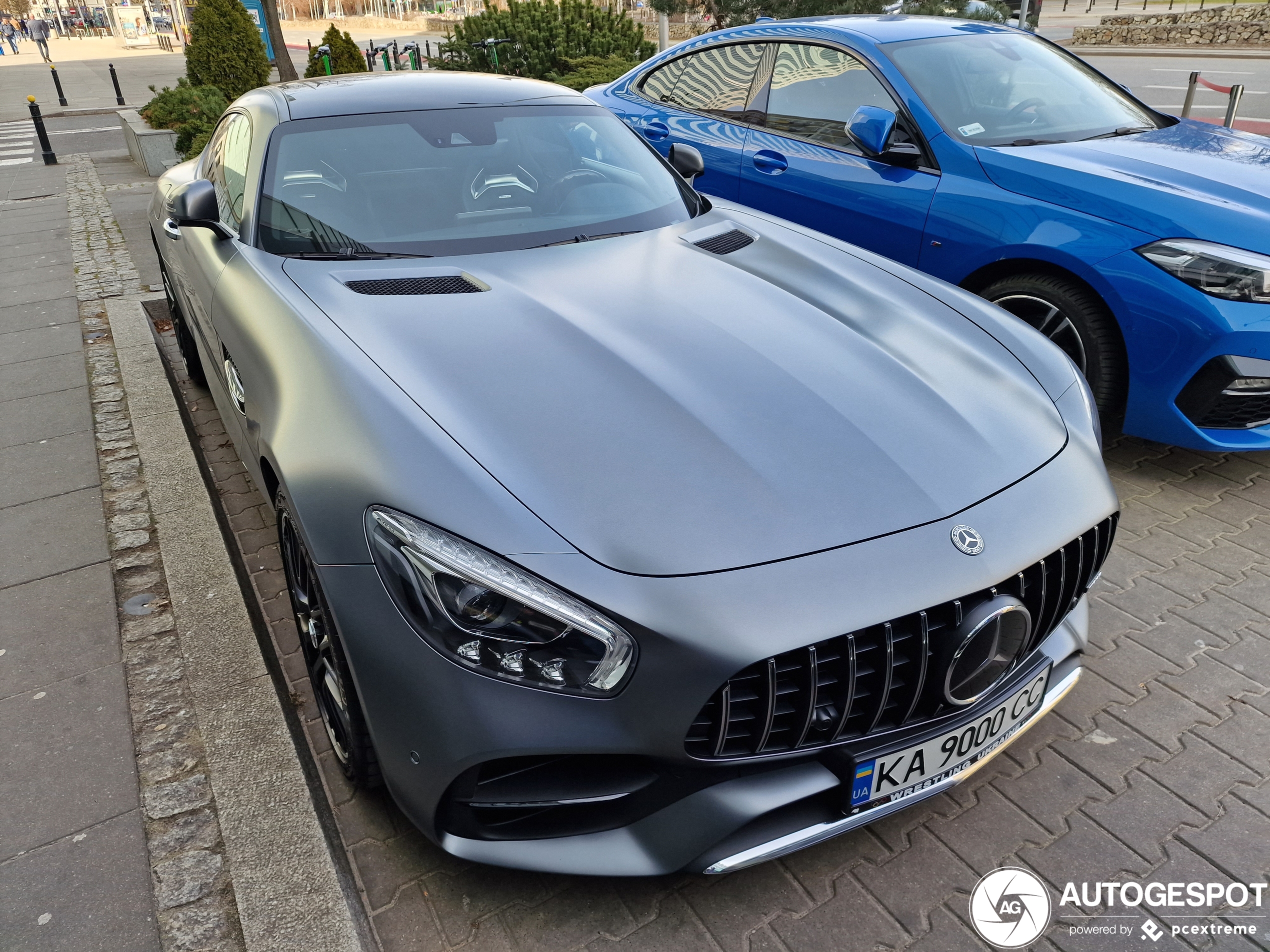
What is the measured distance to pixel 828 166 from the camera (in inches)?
173

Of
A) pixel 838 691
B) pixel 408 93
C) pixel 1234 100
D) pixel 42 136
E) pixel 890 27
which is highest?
pixel 890 27

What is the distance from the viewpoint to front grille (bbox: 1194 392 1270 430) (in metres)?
3.30

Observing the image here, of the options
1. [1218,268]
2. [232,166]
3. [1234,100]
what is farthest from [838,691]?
[1234,100]

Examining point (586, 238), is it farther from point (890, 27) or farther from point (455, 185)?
point (890, 27)

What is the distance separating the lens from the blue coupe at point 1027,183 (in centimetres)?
332

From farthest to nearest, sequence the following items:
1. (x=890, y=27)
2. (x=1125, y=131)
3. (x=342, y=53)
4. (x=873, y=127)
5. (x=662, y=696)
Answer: (x=342, y=53) < (x=890, y=27) < (x=1125, y=131) < (x=873, y=127) < (x=662, y=696)

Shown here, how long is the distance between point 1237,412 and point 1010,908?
2328 mm

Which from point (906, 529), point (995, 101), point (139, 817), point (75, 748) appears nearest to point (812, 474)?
point (906, 529)

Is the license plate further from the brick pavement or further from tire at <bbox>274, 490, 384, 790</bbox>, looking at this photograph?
tire at <bbox>274, 490, 384, 790</bbox>

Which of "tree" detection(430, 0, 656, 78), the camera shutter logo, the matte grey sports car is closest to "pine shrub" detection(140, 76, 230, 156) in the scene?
"tree" detection(430, 0, 656, 78)

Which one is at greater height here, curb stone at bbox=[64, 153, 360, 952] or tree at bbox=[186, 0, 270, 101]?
tree at bbox=[186, 0, 270, 101]

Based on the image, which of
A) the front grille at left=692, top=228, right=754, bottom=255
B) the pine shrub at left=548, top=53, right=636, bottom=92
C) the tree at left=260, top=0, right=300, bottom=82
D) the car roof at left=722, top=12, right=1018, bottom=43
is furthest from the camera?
the tree at left=260, top=0, right=300, bottom=82

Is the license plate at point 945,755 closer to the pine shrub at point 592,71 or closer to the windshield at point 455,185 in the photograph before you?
the windshield at point 455,185

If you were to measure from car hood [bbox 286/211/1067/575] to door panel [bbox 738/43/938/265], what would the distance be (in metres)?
1.50
